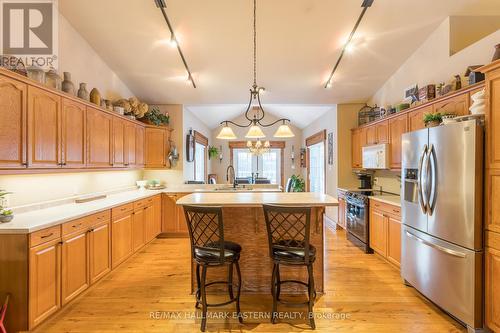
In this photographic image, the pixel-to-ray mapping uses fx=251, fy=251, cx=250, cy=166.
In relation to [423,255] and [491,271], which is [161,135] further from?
[491,271]

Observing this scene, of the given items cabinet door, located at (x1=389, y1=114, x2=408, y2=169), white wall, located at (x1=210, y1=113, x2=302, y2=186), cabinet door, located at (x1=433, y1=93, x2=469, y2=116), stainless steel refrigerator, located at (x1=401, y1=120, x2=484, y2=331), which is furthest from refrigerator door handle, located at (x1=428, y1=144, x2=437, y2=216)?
white wall, located at (x1=210, y1=113, x2=302, y2=186)

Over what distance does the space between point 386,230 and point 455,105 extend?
1807 millimetres

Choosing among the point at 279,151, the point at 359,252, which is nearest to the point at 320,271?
the point at 359,252

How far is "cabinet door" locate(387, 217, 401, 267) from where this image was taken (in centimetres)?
332

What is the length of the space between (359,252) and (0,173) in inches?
179

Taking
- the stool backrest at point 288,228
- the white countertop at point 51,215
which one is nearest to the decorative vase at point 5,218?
the white countertop at point 51,215

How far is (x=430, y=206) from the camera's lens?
2.46 meters

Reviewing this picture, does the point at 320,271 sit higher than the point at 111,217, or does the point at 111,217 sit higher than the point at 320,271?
the point at 111,217

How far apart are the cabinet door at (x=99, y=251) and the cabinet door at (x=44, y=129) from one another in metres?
0.86

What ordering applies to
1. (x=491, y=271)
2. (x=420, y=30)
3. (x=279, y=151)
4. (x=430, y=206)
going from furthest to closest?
(x=279, y=151)
(x=420, y=30)
(x=430, y=206)
(x=491, y=271)

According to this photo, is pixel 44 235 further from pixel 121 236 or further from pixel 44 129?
pixel 121 236

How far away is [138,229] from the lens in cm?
396

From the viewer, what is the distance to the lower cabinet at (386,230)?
335 centimetres

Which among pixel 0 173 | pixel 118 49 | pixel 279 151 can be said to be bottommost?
pixel 0 173
